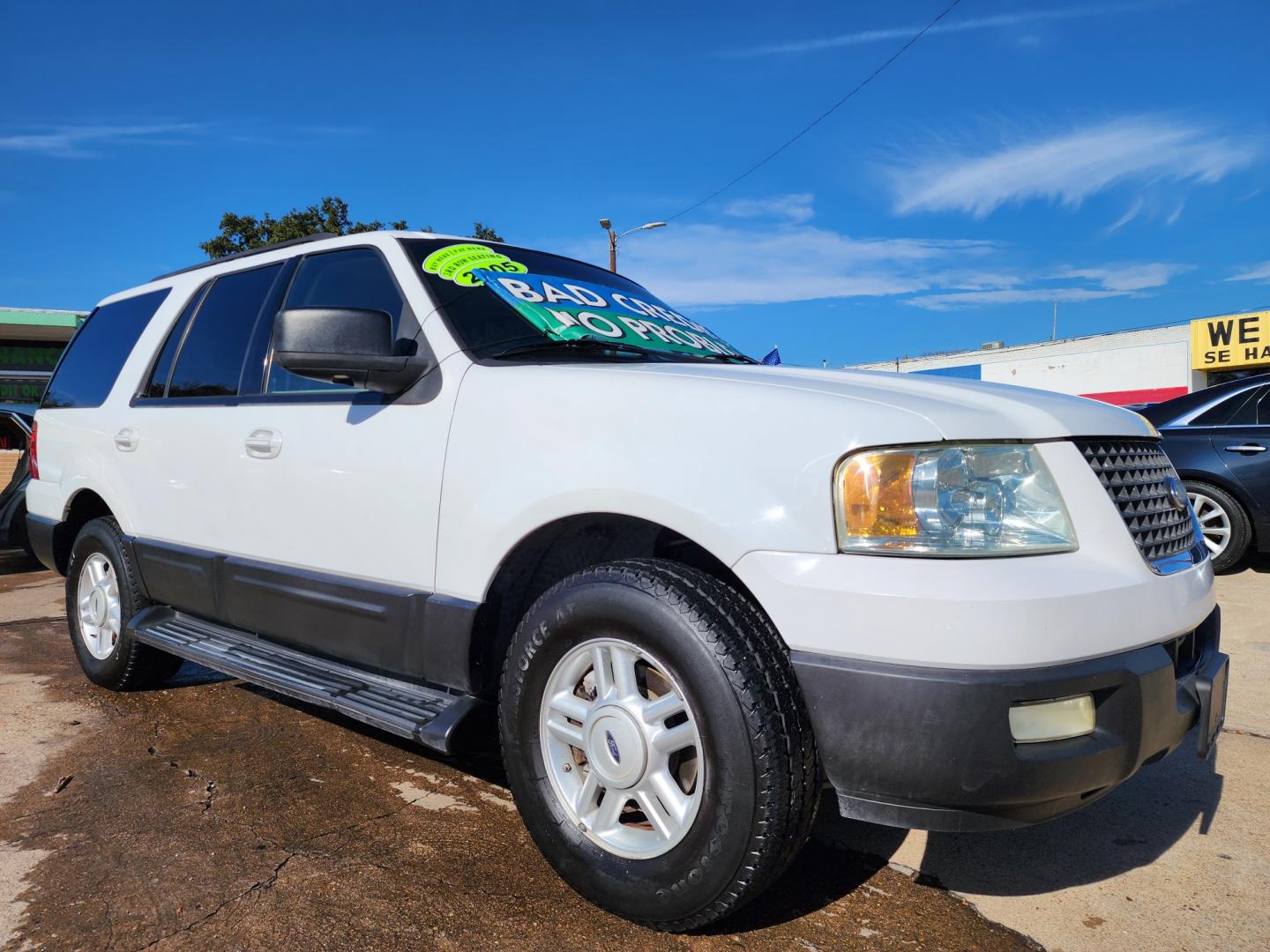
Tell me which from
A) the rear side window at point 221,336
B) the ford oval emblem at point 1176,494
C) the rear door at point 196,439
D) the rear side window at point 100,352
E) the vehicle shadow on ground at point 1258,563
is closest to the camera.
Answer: the ford oval emblem at point 1176,494

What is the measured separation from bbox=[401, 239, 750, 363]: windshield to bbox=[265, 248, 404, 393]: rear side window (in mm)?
154

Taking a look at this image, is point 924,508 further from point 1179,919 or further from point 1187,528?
point 1179,919

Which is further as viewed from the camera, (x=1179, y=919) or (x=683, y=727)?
(x=1179, y=919)

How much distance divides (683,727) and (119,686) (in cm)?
324

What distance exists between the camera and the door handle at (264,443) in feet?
9.87

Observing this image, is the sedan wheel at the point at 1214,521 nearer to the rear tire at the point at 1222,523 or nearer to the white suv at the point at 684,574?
the rear tire at the point at 1222,523

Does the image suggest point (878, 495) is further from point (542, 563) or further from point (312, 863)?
point (312, 863)

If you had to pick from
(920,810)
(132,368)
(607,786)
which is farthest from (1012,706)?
(132,368)

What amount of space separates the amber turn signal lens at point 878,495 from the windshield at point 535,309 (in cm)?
110

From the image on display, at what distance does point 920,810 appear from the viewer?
1.80m

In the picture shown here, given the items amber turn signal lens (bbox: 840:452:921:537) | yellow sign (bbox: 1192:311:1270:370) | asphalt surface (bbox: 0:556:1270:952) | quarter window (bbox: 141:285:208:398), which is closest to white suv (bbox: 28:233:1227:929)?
amber turn signal lens (bbox: 840:452:921:537)

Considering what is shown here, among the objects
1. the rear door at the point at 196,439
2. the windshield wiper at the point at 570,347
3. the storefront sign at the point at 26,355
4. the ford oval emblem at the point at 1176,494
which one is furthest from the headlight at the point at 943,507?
the storefront sign at the point at 26,355

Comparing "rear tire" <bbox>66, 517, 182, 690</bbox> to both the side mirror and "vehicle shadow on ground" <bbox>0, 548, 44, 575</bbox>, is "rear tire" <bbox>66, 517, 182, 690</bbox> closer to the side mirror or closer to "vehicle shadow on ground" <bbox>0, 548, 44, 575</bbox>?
the side mirror

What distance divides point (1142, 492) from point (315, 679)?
237cm
